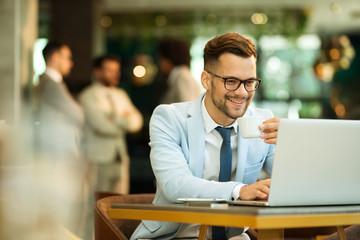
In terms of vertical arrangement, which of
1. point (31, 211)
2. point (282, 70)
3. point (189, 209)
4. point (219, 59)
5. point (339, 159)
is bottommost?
point (31, 211)

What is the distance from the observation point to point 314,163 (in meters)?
1.82

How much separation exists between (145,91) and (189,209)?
428 inches

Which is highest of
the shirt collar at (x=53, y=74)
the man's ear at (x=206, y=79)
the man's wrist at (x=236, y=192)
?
the shirt collar at (x=53, y=74)

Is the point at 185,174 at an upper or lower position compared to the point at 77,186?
upper

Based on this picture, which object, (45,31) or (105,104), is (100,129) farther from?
(45,31)

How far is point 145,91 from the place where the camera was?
12586mm

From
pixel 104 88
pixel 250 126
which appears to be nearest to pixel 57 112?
pixel 104 88

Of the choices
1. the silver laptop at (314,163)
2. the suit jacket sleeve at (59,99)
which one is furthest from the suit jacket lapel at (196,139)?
the suit jacket sleeve at (59,99)

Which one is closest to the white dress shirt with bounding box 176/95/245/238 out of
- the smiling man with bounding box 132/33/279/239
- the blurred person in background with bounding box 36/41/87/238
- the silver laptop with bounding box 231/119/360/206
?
the smiling man with bounding box 132/33/279/239

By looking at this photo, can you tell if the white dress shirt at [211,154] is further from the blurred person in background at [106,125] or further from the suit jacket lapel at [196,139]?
the blurred person in background at [106,125]

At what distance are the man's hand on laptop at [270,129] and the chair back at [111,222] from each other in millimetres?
640

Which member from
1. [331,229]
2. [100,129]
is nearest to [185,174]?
[331,229]

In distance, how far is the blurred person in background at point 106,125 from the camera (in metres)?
6.07

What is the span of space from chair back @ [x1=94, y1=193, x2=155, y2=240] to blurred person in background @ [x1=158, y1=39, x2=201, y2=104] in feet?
9.00
